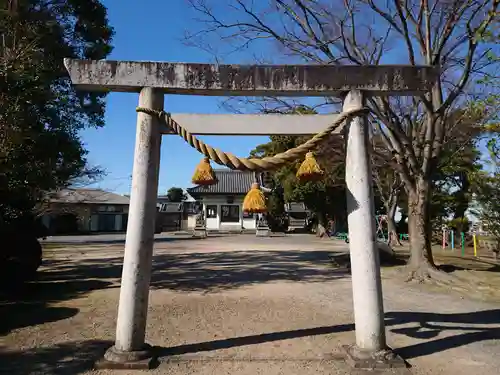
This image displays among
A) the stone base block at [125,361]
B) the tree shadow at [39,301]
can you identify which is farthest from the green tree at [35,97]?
the stone base block at [125,361]

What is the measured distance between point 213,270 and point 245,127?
7645 mm

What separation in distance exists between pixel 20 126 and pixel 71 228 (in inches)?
1051

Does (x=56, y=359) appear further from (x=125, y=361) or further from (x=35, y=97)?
(x=35, y=97)

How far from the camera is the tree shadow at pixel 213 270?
9.56 m

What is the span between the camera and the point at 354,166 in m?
4.33

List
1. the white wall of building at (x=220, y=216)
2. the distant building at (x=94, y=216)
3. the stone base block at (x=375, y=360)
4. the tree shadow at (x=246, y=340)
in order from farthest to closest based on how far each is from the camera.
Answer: the white wall of building at (x=220, y=216) < the distant building at (x=94, y=216) < the tree shadow at (x=246, y=340) < the stone base block at (x=375, y=360)

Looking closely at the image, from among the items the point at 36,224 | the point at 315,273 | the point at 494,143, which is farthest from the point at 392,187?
the point at 36,224

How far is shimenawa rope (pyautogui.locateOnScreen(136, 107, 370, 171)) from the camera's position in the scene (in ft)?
13.8

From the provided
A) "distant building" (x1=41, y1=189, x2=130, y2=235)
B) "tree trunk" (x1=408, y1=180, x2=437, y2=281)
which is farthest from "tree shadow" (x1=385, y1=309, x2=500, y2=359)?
"distant building" (x1=41, y1=189, x2=130, y2=235)

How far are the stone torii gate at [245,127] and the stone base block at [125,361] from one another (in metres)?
0.01

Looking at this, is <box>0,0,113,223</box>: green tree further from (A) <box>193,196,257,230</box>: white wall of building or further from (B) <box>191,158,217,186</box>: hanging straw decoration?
(A) <box>193,196,257,230</box>: white wall of building

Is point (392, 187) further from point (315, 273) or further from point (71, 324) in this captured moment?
point (71, 324)

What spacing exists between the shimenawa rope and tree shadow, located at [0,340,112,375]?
8.67 ft

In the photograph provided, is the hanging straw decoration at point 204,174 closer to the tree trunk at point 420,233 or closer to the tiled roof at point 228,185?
the tree trunk at point 420,233
